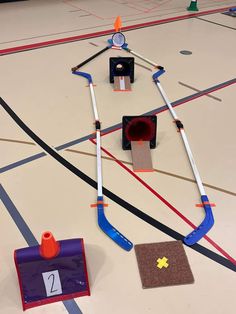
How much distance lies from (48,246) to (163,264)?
0.57 m

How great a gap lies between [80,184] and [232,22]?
4104 millimetres

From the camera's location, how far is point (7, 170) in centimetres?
196

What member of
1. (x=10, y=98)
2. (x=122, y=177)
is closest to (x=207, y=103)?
(x=122, y=177)

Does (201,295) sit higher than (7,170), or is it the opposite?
(7,170)

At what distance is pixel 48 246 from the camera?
1.19 meters

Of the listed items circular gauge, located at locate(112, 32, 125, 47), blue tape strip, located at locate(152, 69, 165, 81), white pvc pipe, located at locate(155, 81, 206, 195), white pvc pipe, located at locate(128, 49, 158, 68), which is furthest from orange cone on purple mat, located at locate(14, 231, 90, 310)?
circular gauge, located at locate(112, 32, 125, 47)

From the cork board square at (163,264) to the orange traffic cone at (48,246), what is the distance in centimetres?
44

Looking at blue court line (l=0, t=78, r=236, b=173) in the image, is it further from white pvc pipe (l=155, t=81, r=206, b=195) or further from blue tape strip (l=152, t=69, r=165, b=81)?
blue tape strip (l=152, t=69, r=165, b=81)

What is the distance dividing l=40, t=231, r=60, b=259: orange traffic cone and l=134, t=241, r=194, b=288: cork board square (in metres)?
0.44

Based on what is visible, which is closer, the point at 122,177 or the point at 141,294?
the point at 141,294

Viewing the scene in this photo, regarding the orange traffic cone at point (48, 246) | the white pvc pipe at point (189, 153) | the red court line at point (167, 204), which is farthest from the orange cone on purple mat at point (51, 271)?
the white pvc pipe at point (189, 153)

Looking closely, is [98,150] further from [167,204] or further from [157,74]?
[157,74]

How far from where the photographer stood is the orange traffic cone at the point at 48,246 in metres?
1.18

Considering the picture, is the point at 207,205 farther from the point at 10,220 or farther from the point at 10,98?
the point at 10,98
